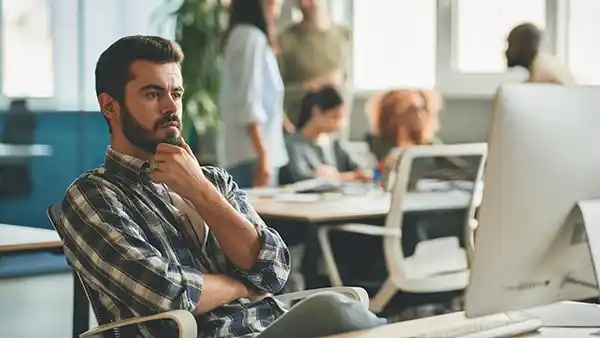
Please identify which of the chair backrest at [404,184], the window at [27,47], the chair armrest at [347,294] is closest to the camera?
the chair armrest at [347,294]

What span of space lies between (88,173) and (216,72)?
4310 millimetres

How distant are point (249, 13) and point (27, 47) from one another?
2460mm

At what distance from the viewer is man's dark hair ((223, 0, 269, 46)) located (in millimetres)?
4512

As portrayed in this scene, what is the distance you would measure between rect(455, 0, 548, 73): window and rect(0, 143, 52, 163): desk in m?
2.52

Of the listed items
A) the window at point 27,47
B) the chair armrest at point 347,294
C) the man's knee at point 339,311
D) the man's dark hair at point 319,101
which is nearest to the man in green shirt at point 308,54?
the man's dark hair at point 319,101

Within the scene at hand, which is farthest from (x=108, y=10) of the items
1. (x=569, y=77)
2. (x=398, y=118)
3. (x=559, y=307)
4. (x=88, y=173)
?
(x=559, y=307)

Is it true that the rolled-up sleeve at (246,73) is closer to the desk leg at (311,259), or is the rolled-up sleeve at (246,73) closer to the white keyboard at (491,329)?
the desk leg at (311,259)

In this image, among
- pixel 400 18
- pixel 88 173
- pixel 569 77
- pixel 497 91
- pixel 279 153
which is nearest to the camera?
pixel 497 91

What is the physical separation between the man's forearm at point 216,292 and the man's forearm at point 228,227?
0.18 feet

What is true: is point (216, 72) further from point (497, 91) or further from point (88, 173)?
point (497, 91)

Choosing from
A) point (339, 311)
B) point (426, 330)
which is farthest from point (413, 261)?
A: point (339, 311)

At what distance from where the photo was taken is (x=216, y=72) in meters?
6.29

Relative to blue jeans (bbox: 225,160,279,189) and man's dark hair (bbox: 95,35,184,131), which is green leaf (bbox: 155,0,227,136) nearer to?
blue jeans (bbox: 225,160,279,189)

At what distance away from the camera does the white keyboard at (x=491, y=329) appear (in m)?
1.59
